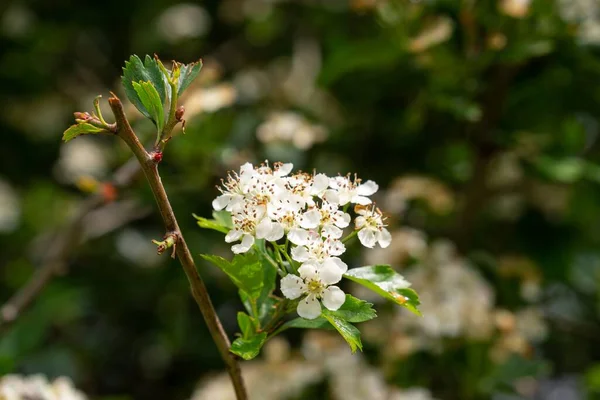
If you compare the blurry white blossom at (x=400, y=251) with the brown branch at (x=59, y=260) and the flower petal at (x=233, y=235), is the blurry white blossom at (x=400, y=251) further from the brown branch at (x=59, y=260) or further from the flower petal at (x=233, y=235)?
the flower petal at (x=233, y=235)

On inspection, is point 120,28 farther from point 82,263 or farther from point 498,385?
point 498,385

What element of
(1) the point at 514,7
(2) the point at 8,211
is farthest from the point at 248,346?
(2) the point at 8,211

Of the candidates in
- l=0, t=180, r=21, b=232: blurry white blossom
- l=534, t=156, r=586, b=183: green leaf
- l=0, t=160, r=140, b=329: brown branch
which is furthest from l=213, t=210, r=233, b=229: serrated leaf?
l=0, t=180, r=21, b=232: blurry white blossom

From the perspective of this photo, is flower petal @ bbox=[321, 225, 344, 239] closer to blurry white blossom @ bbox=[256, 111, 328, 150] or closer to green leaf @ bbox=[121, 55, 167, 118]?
green leaf @ bbox=[121, 55, 167, 118]

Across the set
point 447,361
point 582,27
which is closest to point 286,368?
point 447,361

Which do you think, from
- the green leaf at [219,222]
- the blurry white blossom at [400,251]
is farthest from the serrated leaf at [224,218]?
the blurry white blossom at [400,251]

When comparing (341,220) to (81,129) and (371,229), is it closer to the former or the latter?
(371,229)
